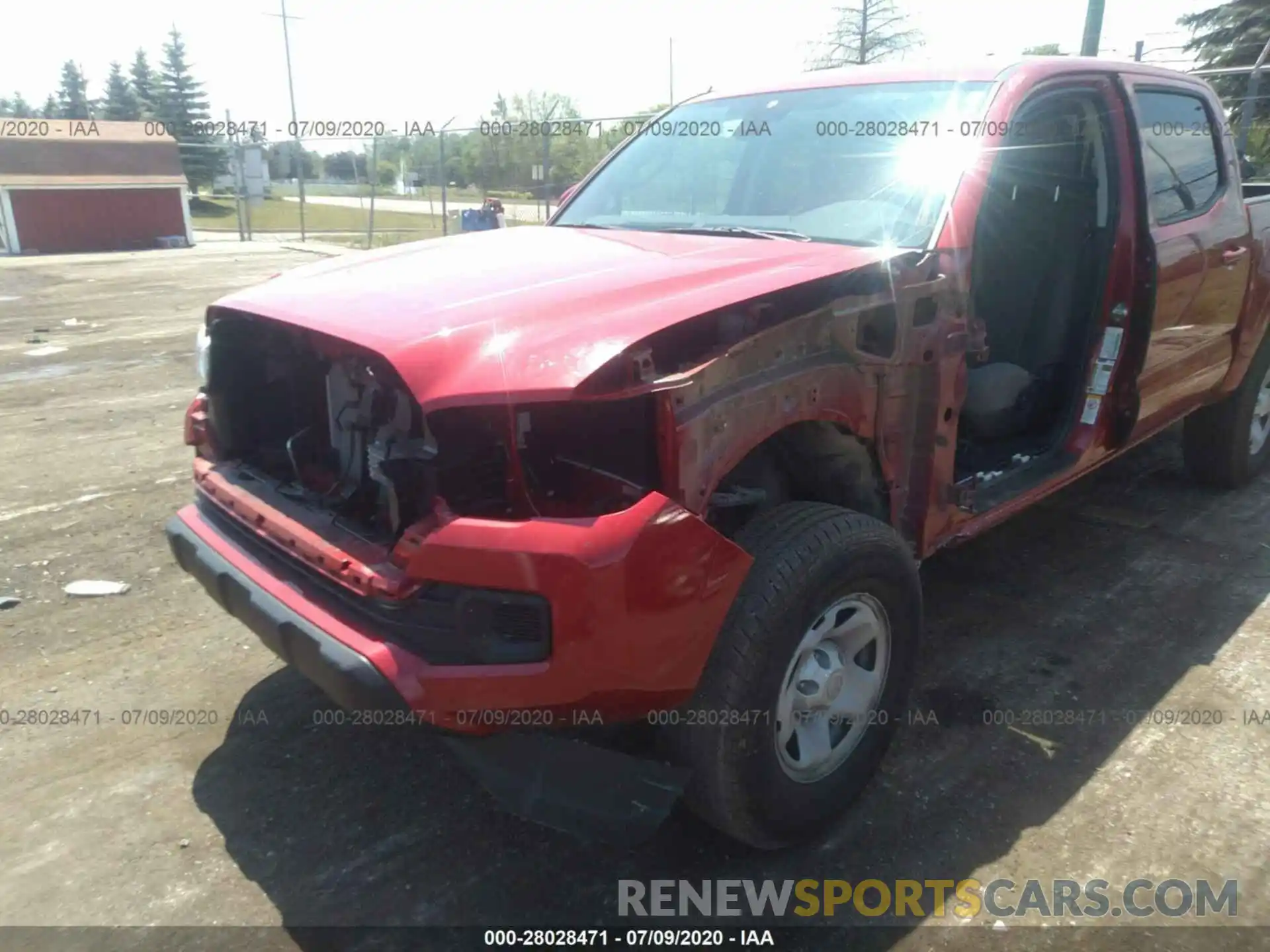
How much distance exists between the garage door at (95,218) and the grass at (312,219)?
930mm

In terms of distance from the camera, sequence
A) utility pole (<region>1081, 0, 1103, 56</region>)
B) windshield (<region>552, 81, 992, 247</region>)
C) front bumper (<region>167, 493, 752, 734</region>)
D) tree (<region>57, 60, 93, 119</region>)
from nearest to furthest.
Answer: front bumper (<region>167, 493, 752, 734</region>) < windshield (<region>552, 81, 992, 247</region>) < utility pole (<region>1081, 0, 1103, 56</region>) < tree (<region>57, 60, 93, 119</region>)

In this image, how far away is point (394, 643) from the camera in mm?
2131

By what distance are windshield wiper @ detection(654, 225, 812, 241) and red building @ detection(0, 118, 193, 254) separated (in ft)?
88.5

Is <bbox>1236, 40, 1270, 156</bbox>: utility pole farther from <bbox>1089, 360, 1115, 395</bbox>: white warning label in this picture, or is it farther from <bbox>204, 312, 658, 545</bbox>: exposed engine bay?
<bbox>204, 312, 658, 545</bbox>: exposed engine bay

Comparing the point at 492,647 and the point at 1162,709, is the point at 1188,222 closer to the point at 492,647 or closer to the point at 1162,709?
the point at 1162,709

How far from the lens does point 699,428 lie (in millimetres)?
2182

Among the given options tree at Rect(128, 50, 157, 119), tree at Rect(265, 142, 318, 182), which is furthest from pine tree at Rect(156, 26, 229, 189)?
tree at Rect(265, 142, 318, 182)

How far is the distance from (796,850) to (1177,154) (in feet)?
11.3

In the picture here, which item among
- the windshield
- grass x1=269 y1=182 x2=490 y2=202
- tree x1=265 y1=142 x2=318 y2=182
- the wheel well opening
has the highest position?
tree x1=265 y1=142 x2=318 y2=182

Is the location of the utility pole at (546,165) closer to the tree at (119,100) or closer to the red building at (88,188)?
the red building at (88,188)

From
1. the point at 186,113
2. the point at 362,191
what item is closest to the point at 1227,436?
the point at 362,191

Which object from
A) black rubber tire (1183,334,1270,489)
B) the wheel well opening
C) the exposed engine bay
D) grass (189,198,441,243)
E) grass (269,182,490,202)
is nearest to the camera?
the exposed engine bay

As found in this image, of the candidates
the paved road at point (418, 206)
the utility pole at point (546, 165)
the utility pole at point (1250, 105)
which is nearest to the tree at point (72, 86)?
the paved road at point (418, 206)

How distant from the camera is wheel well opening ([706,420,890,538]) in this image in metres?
2.64
